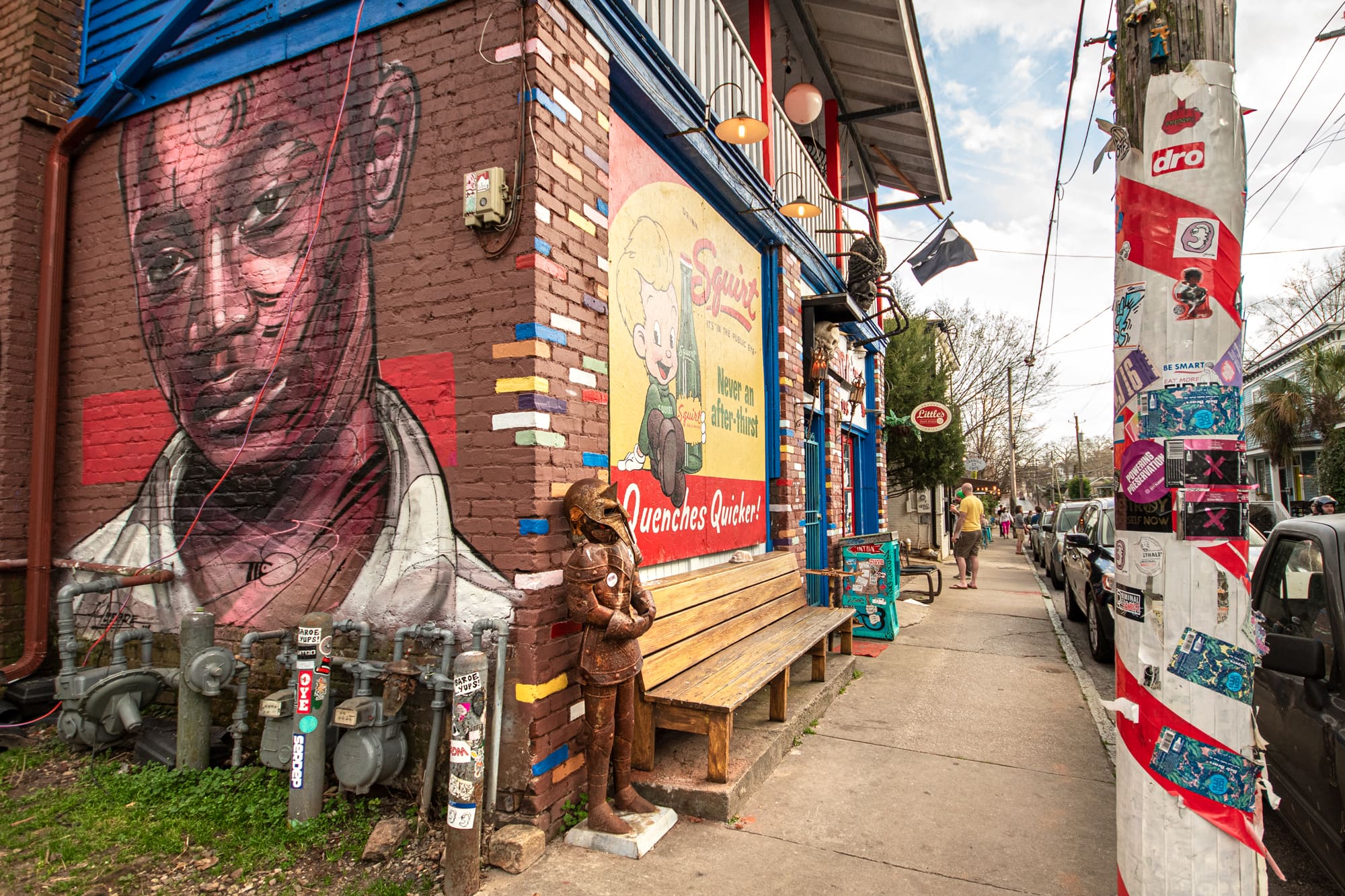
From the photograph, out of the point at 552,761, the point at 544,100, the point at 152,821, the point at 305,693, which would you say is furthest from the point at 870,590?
the point at 152,821

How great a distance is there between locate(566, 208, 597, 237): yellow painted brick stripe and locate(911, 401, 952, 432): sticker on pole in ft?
34.7

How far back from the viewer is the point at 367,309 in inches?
164

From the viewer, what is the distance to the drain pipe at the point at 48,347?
4.92 meters

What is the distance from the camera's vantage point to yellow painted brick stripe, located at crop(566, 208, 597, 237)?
13.0 ft

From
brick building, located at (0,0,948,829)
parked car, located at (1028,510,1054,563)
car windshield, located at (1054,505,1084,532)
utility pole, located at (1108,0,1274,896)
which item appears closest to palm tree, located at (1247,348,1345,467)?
parked car, located at (1028,510,1054,563)

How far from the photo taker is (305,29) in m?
4.42

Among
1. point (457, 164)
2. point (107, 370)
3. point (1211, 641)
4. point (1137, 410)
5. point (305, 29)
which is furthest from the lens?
point (107, 370)

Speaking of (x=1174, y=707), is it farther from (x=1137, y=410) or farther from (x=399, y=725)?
(x=399, y=725)

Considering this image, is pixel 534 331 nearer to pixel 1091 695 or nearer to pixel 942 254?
pixel 1091 695

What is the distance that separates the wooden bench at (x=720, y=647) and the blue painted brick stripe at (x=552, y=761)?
448mm

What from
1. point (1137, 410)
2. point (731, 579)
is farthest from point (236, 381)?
point (1137, 410)

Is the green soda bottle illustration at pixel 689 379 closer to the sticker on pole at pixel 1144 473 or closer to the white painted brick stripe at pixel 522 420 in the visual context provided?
the white painted brick stripe at pixel 522 420

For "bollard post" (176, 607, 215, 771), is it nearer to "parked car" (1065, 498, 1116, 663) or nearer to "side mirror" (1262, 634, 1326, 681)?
"side mirror" (1262, 634, 1326, 681)

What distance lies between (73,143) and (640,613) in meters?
5.23
